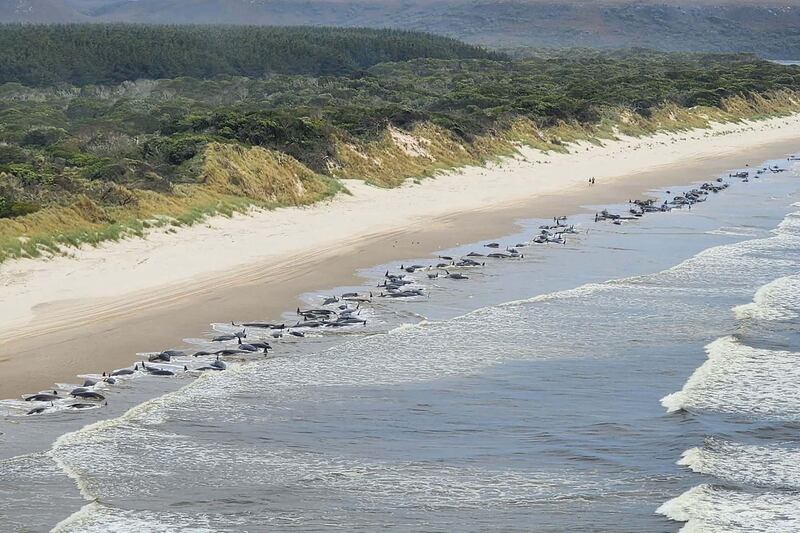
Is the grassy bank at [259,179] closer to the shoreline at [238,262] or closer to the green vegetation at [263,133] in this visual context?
the green vegetation at [263,133]

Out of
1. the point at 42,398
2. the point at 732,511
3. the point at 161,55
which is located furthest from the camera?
the point at 161,55

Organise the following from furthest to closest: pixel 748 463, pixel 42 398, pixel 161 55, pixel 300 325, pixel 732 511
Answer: pixel 161 55
pixel 300 325
pixel 42 398
pixel 748 463
pixel 732 511

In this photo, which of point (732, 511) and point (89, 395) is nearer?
point (732, 511)

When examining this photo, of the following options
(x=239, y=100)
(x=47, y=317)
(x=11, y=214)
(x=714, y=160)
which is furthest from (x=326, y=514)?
(x=239, y=100)

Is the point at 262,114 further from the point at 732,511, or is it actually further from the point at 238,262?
the point at 732,511

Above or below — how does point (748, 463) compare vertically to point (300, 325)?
below

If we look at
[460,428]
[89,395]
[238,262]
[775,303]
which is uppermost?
[238,262]

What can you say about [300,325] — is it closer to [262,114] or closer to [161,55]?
[262,114]

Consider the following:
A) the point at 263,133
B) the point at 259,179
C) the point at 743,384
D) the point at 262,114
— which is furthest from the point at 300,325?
the point at 262,114
